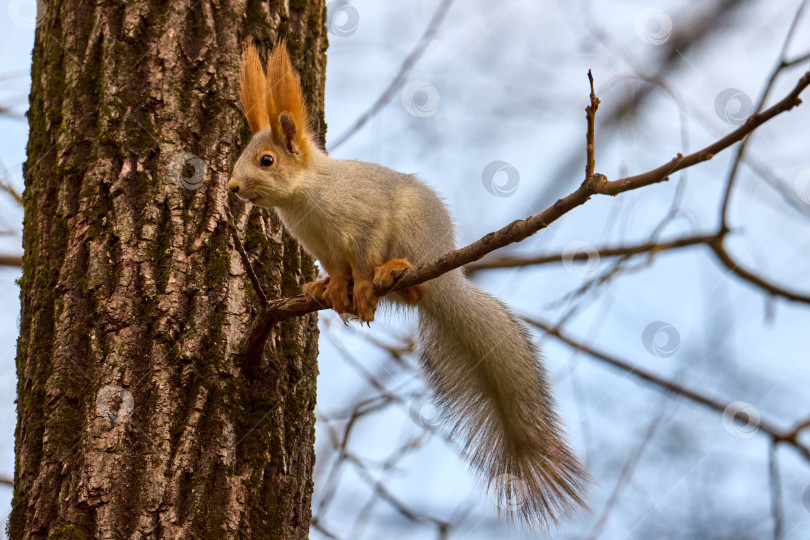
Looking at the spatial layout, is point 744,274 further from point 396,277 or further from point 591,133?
point 591,133

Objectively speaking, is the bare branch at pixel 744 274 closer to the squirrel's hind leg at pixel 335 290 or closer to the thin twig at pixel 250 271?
the squirrel's hind leg at pixel 335 290

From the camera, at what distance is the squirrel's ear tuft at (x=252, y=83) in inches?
79.0

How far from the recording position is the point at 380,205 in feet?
7.32

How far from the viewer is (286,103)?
2.21 meters

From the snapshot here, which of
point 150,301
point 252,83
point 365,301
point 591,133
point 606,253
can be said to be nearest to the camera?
point 591,133

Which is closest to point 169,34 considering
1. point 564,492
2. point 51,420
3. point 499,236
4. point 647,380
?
point 51,420

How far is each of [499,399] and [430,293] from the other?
1.20ft

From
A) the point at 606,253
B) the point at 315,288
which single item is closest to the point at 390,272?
the point at 315,288

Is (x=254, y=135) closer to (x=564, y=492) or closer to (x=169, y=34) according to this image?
(x=169, y=34)

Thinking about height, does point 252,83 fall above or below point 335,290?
above

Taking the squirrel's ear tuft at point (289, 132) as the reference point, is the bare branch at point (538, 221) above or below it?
below

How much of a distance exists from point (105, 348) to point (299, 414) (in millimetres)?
496

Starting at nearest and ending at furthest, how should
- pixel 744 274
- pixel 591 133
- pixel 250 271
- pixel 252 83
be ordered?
pixel 591 133, pixel 250 271, pixel 252 83, pixel 744 274

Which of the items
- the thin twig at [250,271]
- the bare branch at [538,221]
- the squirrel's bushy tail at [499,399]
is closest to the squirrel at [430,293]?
the squirrel's bushy tail at [499,399]
